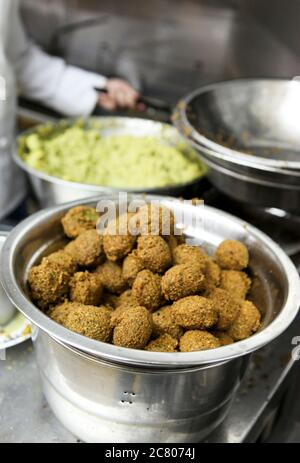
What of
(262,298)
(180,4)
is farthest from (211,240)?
(180,4)

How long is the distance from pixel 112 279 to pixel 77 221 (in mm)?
→ 145

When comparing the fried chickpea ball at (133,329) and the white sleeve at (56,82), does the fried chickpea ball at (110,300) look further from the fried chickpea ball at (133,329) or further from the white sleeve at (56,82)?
the white sleeve at (56,82)

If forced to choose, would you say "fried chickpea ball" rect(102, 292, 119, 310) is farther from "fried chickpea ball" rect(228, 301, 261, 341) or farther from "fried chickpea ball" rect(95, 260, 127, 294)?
"fried chickpea ball" rect(228, 301, 261, 341)

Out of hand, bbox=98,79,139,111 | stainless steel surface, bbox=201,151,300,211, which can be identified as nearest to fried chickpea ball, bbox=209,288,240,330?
stainless steel surface, bbox=201,151,300,211

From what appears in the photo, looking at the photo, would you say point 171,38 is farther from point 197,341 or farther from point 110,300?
point 197,341

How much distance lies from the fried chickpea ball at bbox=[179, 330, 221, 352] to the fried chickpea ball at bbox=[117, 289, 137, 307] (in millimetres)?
113

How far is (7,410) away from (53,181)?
58cm

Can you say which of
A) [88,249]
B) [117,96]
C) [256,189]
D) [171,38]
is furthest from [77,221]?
[171,38]

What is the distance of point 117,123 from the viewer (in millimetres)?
1610

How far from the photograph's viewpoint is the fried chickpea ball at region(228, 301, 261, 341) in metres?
0.83

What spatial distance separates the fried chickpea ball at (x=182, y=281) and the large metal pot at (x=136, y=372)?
0.43ft

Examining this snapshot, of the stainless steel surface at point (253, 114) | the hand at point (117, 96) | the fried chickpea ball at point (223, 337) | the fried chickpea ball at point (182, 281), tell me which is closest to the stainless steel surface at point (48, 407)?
the fried chickpea ball at point (223, 337)

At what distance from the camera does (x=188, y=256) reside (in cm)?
87

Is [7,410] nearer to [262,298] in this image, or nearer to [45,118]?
[262,298]
